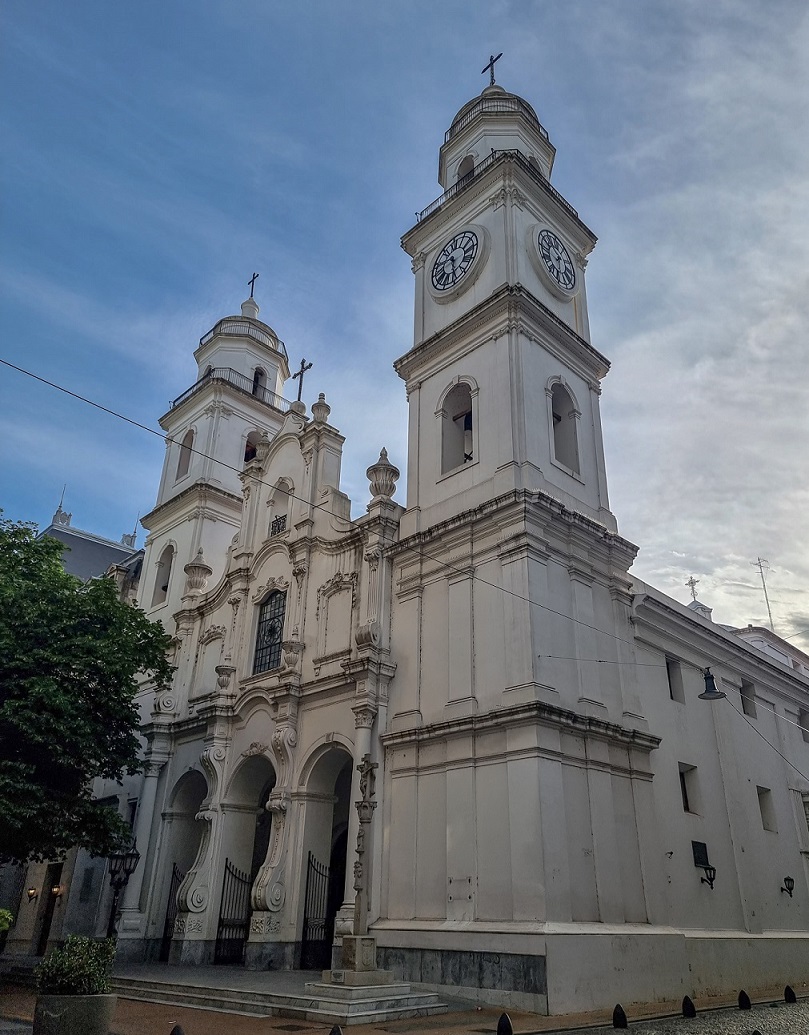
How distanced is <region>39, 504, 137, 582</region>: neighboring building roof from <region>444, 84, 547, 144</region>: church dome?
30.2 meters

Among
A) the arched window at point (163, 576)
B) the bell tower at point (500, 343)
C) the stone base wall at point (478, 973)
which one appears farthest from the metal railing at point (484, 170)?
the stone base wall at point (478, 973)

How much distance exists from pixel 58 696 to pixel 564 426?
569 inches

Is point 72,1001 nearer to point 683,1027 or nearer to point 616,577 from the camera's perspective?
point 683,1027

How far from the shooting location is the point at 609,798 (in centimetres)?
1758

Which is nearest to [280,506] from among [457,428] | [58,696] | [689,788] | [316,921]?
[457,428]

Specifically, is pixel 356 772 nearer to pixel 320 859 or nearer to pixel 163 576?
pixel 320 859

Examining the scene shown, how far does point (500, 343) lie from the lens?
2172 cm

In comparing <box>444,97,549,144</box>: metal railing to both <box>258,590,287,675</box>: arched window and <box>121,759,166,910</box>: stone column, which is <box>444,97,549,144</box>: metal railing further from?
<box>121,759,166,910</box>: stone column

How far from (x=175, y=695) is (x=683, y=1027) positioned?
18.4m

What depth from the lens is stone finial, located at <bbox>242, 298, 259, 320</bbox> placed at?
121 feet

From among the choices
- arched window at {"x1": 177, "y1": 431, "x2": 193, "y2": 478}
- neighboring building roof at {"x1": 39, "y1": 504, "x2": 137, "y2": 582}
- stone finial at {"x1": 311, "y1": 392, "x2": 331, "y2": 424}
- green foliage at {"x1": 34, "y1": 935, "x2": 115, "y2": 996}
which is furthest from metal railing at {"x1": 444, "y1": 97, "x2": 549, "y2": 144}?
neighboring building roof at {"x1": 39, "y1": 504, "x2": 137, "y2": 582}

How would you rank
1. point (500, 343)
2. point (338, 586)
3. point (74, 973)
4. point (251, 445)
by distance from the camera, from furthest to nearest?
point (251, 445) < point (338, 586) < point (500, 343) < point (74, 973)

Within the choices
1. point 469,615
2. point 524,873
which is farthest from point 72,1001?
point 469,615

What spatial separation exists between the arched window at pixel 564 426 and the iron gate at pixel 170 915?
16.0m
